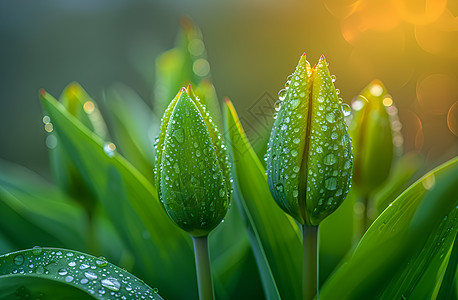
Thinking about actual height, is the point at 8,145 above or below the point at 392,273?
above

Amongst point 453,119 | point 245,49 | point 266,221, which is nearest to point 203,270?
point 266,221

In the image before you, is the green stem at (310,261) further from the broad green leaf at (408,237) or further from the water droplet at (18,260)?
the water droplet at (18,260)

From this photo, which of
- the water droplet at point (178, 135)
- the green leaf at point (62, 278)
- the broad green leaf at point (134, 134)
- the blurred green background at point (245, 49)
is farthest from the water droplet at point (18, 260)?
the blurred green background at point (245, 49)

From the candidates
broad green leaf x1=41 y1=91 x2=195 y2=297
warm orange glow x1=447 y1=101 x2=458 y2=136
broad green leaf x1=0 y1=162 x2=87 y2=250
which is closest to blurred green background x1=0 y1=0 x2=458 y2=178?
warm orange glow x1=447 y1=101 x2=458 y2=136

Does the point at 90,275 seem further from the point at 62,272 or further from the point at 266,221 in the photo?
the point at 266,221

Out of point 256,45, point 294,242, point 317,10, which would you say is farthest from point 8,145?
point 294,242

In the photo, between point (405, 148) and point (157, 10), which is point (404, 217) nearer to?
point (405, 148)
